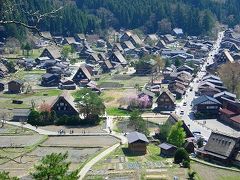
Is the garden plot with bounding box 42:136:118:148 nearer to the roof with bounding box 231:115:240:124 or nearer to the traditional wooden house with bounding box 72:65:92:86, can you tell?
the roof with bounding box 231:115:240:124

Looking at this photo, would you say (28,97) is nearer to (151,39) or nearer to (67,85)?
(67,85)

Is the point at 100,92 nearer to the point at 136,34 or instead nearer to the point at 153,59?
the point at 153,59

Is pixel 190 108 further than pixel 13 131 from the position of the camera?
Yes

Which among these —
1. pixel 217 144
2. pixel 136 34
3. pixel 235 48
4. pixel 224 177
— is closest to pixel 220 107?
pixel 217 144

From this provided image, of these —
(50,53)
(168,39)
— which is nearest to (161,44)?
(168,39)

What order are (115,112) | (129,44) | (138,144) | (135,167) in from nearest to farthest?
1. (135,167)
2. (138,144)
3. (115,112)
4. (129,44)

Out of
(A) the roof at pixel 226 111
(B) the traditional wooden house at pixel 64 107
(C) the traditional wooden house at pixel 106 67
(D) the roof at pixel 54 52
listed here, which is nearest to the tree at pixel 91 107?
(B) the traditional wooden house at pixel 64 107
